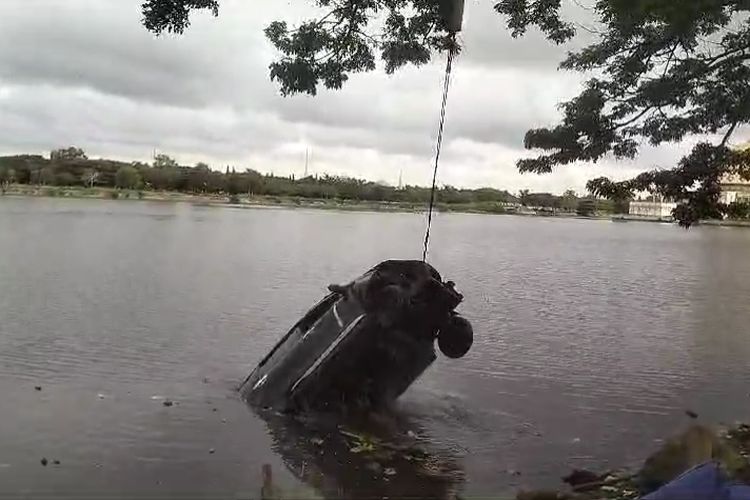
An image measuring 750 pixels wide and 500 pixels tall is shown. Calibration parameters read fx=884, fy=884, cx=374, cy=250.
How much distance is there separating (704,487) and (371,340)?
4.23 m

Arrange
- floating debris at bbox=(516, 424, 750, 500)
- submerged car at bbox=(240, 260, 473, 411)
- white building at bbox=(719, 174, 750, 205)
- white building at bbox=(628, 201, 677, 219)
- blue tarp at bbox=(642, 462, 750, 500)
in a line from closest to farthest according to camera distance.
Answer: blue tarp at bbox=(642, 462, 750, 500) < floating debris at bbox=(516, 424, 750, 500) < submerged car at bbox=(240, 260, 473, 411) < white building at bbox=(719, 174, 750, 205) < white building at bbox=(628, 201, 677, 219)

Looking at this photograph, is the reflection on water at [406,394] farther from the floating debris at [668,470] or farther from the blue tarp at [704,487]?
the blue tarp at [704,487]

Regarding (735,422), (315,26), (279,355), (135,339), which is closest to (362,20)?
(315,26)

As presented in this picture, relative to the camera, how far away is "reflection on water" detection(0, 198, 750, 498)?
7508mm

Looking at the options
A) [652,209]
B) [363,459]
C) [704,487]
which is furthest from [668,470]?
[652,209]

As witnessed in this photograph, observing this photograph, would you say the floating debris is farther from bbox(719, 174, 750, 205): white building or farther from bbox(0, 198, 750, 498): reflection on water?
bbox(719, 174, 750, 205): white building

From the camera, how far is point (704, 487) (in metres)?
4.25

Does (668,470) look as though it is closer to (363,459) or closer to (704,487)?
(704,487)

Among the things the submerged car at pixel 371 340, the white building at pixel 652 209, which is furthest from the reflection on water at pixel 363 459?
the white building at pixel 652 209

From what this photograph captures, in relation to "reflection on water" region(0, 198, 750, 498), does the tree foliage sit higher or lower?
higher

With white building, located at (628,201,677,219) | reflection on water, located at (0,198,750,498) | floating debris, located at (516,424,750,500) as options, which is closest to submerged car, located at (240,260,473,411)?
reflection on water, located at (0,198,750,498)

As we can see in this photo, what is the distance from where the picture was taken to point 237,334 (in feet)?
47.1

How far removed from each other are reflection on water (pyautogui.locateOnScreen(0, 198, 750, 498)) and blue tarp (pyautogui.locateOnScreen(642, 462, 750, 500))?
2.79 m

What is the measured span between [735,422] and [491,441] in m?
3.06
